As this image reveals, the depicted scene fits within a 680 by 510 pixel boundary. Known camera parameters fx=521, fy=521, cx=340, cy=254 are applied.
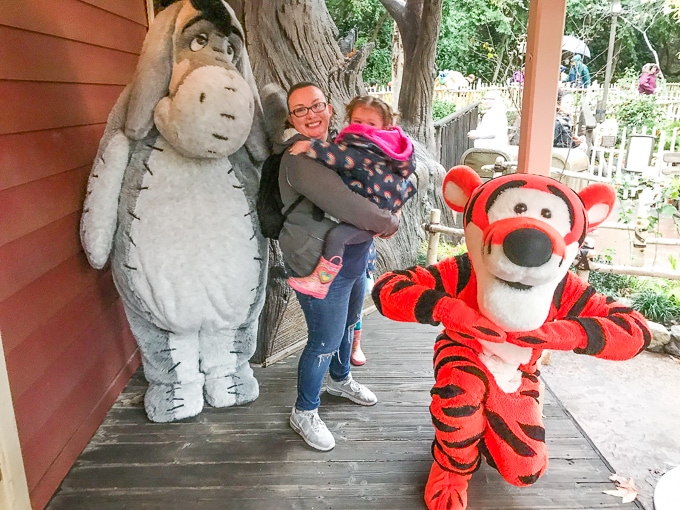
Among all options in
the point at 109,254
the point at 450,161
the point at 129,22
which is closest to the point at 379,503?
the point at 109,254

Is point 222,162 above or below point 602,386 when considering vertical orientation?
above

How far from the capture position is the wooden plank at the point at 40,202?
166 cm

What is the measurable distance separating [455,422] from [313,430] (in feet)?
2.16

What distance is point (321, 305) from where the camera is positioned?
1906 millimetres

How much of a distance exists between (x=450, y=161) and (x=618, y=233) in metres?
1.74

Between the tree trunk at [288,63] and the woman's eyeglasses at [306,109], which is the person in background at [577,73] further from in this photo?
the woman's eyeglasses at [306,109]

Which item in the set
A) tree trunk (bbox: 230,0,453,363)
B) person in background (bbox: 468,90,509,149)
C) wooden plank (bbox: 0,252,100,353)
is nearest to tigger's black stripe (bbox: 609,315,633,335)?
tree trunk (bbox: 230,0,453,363)

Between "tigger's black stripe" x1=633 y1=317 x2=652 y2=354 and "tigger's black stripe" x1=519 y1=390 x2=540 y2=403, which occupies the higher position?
"tigger's black stripe" x1=633 y1=317 x2=652 y2=354

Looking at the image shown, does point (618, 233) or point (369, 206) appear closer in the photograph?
point (369, 206)

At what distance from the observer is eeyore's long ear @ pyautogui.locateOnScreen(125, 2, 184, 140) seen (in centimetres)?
194

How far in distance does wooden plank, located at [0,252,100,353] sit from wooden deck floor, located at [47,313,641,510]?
23.9 inches

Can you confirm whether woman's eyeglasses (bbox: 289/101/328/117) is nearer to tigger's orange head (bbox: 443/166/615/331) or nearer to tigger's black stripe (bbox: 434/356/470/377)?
tigger's orange head (bbox: 443/166/615/331)

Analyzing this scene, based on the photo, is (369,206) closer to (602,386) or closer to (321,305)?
(321,305)

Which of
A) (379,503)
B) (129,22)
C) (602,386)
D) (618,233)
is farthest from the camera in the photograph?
(618,233)
